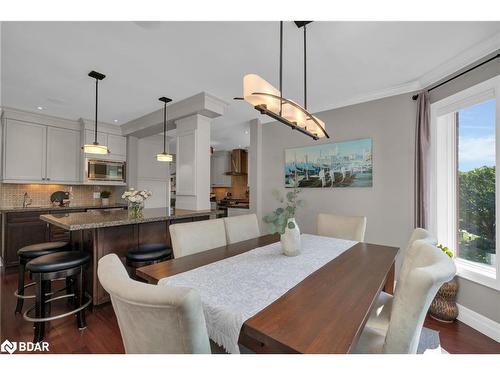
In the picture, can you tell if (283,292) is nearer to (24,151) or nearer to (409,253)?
(409,253)

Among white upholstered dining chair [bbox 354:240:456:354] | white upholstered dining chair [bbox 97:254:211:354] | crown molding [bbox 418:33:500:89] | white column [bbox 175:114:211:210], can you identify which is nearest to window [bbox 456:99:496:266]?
crown molding [bbox 418:33:500:89]

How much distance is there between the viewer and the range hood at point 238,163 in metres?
6.96

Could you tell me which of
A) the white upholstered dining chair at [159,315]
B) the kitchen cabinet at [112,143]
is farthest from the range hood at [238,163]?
the white upholstered dining chair at [159,315]

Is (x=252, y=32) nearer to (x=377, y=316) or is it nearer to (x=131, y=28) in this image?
(x=131, y=28)

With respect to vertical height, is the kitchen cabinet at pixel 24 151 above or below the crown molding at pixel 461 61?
below

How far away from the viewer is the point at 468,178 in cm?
227

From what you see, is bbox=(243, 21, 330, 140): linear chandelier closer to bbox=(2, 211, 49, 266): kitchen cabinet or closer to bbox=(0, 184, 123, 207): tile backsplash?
bbox=(2, 211, 49, 266): kitchen cabinet

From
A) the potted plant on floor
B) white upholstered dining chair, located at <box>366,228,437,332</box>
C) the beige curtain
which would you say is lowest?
the potted plant on floor

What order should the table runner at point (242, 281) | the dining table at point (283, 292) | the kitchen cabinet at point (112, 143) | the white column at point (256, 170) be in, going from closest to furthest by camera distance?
the dining table at point (283, 292) → the table runner at point (242, 281) → the white column at point (256, 170) → the kitchen cabinet at point (112, 143)

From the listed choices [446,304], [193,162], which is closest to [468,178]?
[446,304]

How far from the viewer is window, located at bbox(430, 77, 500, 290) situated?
6.68 feet

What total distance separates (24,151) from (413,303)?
510 centimetres

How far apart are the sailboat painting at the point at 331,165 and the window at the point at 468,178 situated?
71 cm

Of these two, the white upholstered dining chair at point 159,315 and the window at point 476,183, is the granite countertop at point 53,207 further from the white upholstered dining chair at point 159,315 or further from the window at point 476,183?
the window at point 476,183
